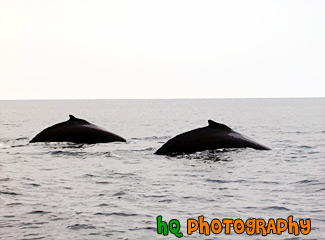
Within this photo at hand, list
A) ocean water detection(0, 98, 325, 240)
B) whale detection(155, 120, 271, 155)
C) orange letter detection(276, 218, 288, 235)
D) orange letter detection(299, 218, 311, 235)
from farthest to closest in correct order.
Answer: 1. whale detection(155, 120, 271, 155)
2. ocean water detection(0, 98, 325, 240)
3. orange letter detection(276, 218, 288, 235)
4. orange letter detection(299, 218, 311, 235)

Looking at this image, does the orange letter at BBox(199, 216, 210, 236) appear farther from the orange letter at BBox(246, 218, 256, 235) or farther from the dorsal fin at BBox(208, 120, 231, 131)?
the dorsal fin at BBox(208, 120, 231, 131)

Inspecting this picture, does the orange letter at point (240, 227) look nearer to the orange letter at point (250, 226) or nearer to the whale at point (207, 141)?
the orange letter at point (250, 226)

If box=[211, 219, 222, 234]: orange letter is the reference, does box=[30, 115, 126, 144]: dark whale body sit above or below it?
above

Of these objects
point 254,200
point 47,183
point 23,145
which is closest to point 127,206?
point 254,200

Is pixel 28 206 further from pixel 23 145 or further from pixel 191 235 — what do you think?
pixel 23 145

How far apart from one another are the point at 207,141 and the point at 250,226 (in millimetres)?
12378

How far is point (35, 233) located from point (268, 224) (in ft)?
13.7

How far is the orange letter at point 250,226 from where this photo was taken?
10516mm

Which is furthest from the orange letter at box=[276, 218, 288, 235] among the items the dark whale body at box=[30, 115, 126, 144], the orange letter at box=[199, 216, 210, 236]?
the dark whale body at box=[30, 115, 126, 144]

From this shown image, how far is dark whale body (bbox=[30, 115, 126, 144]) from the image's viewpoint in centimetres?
2916

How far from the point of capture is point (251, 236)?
1027 cm

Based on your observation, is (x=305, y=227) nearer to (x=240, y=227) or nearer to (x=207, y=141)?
(x=240, y=227)

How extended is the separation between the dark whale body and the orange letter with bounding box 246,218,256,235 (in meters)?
18.5

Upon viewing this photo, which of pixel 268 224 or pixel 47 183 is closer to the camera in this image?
pixel 268 224
